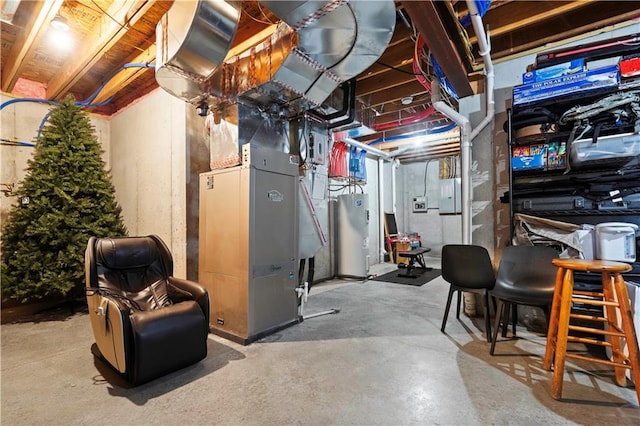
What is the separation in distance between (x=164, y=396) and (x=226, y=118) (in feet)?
8.14

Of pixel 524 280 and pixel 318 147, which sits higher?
pixel 318 147

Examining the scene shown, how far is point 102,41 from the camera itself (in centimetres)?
306

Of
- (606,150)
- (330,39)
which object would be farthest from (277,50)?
(606,150)

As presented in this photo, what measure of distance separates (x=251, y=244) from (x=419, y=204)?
714 cm

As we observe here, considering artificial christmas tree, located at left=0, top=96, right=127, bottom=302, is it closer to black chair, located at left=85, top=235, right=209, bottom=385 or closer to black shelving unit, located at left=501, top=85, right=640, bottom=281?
black chair, located at left=85, top=235, right=209, bottom=385

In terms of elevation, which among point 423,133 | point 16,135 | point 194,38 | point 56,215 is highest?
point 423,133

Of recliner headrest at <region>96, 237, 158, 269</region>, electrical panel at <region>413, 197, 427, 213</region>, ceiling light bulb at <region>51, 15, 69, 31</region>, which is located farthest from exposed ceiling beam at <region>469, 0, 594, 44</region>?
electrical panel at <region>413, 197, 427, 213</region>

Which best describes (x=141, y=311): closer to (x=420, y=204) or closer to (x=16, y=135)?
(x=16, y=135)

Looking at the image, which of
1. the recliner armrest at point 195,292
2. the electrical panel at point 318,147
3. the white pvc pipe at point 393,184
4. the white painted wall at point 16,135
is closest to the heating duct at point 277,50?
the electrical panel at point 318,147

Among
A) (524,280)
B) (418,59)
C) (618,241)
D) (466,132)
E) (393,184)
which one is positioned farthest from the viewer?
(393,184)

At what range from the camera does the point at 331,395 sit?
6.48 feet

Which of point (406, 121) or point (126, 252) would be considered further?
point (406, 121)

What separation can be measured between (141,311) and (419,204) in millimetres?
7977

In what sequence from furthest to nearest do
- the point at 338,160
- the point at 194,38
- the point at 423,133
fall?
the point at 423,133 < the point at 338,160 < the point at 194,38
